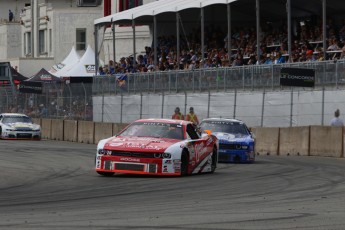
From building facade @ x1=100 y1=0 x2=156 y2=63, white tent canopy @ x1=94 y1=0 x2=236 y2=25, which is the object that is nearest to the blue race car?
white tent canopy @ x1=94 y1=0 x2=236 y2=25

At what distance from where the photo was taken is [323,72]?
1329 inches

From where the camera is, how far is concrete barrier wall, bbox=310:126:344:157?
31.6 meters

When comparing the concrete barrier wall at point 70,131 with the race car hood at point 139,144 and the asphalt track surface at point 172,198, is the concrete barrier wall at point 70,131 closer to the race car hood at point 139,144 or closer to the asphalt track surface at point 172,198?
the asphalt track surface at point 172,198

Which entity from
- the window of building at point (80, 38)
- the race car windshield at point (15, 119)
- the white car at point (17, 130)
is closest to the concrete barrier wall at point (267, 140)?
the white car at point (17, 130)

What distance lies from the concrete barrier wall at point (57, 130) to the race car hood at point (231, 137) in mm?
19161

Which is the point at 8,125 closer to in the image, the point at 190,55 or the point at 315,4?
the point at 190,55

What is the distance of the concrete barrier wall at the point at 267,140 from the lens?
3425 cm

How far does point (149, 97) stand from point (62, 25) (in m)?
35.1

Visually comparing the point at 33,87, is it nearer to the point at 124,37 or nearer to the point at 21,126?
the point at 21,126

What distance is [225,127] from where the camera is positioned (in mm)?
28859

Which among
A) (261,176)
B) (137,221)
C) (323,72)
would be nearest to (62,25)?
(323,72)

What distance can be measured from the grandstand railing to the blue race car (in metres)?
5.44

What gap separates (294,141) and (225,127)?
5.13 meters

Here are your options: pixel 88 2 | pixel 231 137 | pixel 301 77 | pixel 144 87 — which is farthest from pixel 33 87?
pixel 88 2
